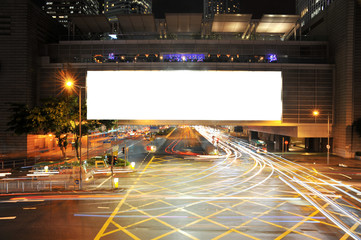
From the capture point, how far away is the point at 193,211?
16.1 metres

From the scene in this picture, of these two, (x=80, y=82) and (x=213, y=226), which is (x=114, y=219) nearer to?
(x=213, y=226)

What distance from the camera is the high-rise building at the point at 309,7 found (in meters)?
103

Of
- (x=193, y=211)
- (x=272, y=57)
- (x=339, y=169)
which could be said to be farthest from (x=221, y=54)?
(x=193, y=211)

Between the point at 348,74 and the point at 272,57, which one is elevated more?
the point at 272,57

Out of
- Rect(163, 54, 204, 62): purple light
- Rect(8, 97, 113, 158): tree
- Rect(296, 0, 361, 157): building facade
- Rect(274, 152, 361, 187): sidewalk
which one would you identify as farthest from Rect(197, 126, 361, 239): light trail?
Rect(8, 97, 113, 158): tree

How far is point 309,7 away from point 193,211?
135m

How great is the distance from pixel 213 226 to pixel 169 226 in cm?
252

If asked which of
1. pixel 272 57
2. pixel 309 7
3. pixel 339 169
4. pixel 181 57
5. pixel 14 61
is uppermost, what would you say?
pixel 309 7

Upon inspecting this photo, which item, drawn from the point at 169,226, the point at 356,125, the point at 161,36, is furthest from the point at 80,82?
the point at 356,125

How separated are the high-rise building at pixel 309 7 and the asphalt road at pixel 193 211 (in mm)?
103006

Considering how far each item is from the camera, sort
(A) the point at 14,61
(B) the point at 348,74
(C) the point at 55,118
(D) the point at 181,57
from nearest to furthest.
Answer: (C) the point at 55,118
(B) the point at 348,74
(A) the point at 14,61
(D) the point at 181,57

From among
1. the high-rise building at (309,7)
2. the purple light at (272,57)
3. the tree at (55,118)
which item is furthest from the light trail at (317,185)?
the high-rise building at (309,7)

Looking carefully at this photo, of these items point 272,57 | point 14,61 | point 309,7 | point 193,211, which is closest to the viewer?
point 193,211

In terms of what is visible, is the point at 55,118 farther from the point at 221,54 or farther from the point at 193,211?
the point at 221,54
